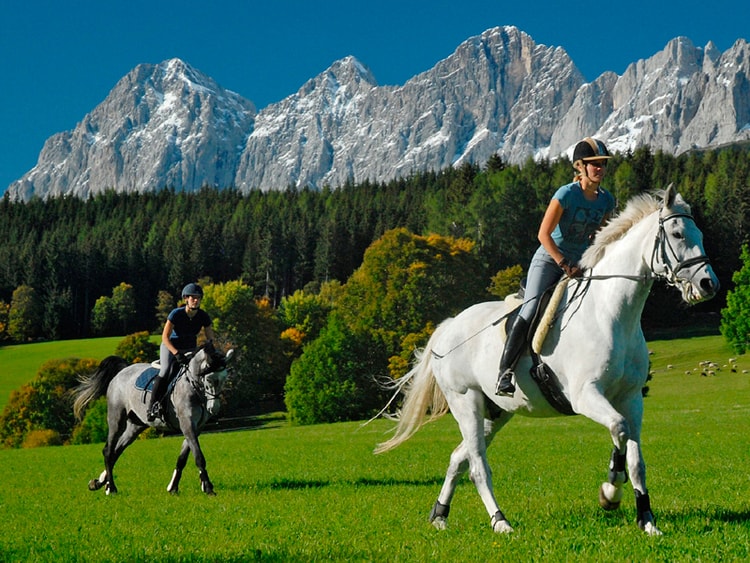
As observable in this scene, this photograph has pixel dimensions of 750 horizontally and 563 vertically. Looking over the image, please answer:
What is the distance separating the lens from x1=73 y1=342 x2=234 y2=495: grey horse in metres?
14.6

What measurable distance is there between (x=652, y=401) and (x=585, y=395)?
45560 millimetres

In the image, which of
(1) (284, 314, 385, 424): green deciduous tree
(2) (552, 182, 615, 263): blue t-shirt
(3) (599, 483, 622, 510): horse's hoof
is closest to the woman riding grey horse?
(2) (552, 182, 615, 263): blue t-shirt

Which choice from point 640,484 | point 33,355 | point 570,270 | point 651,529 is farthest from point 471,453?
point 33,355

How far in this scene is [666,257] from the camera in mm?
7797

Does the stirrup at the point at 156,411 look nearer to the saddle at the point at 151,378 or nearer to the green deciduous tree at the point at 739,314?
the saddle at the point at 151,378

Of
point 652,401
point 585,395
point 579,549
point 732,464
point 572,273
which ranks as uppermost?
point 572,273

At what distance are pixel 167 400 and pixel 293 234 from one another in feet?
413

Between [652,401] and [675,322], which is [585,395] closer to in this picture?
[652,401]

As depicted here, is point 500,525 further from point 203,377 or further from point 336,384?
point 336,384

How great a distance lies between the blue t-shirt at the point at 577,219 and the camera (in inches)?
348

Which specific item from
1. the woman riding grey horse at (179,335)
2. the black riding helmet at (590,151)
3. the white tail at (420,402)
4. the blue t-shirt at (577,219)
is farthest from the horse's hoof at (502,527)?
the woman riding grey horse at (179,335)

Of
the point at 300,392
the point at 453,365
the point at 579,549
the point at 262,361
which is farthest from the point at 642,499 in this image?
the point at 262,361

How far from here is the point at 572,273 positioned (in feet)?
28.2

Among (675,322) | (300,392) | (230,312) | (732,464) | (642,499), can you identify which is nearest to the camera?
(642,499)
